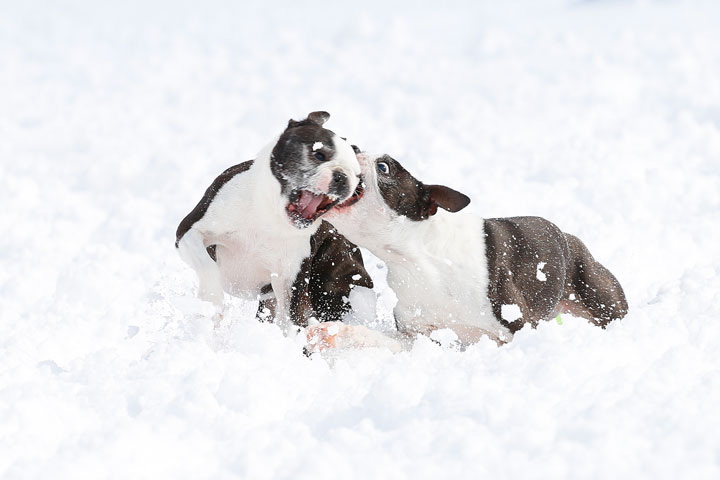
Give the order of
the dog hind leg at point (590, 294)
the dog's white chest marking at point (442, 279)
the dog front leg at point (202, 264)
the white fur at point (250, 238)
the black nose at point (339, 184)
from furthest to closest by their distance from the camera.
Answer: the dog hind leg at point (590, 294) → the dog front leg at point (202, 264) → the white fur at point (250, 238) → the dog's white chest marking at point (442, 279) → the black nose at point (339, 184)

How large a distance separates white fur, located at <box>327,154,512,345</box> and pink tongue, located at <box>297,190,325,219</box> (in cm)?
13

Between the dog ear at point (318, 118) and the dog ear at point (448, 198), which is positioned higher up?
the dog ear at point (318, 118)

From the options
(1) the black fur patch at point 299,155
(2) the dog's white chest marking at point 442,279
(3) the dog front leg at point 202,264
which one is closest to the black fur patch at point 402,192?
(2) the dog's white chest marking at point 442,279

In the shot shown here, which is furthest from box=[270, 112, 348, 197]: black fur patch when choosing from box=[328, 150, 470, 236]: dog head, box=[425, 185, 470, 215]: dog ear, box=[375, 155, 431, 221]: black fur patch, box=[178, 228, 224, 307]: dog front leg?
box=[178, 228, 224, 307]: dog front leg

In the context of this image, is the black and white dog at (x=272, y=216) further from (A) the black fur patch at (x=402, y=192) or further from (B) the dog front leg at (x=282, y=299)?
(A) the black fur patch at (x=402, y=192)

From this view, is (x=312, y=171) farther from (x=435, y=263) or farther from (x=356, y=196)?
(x=435, y=263)

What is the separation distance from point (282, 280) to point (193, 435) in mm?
2334

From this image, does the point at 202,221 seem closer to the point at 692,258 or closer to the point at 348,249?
the point at 348,249

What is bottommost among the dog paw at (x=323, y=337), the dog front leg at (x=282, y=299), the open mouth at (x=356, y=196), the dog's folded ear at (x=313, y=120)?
the dog front leg at (x=282, y=299)

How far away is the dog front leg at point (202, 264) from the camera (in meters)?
5.56

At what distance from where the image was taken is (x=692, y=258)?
320 inches

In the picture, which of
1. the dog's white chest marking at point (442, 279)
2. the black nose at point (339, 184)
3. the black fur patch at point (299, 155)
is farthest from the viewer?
the dog's white chest marking at point (442, 279)

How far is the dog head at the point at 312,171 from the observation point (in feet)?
16.4

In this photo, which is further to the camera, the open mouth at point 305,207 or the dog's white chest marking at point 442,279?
the dog's white chest marking at point 442,279
